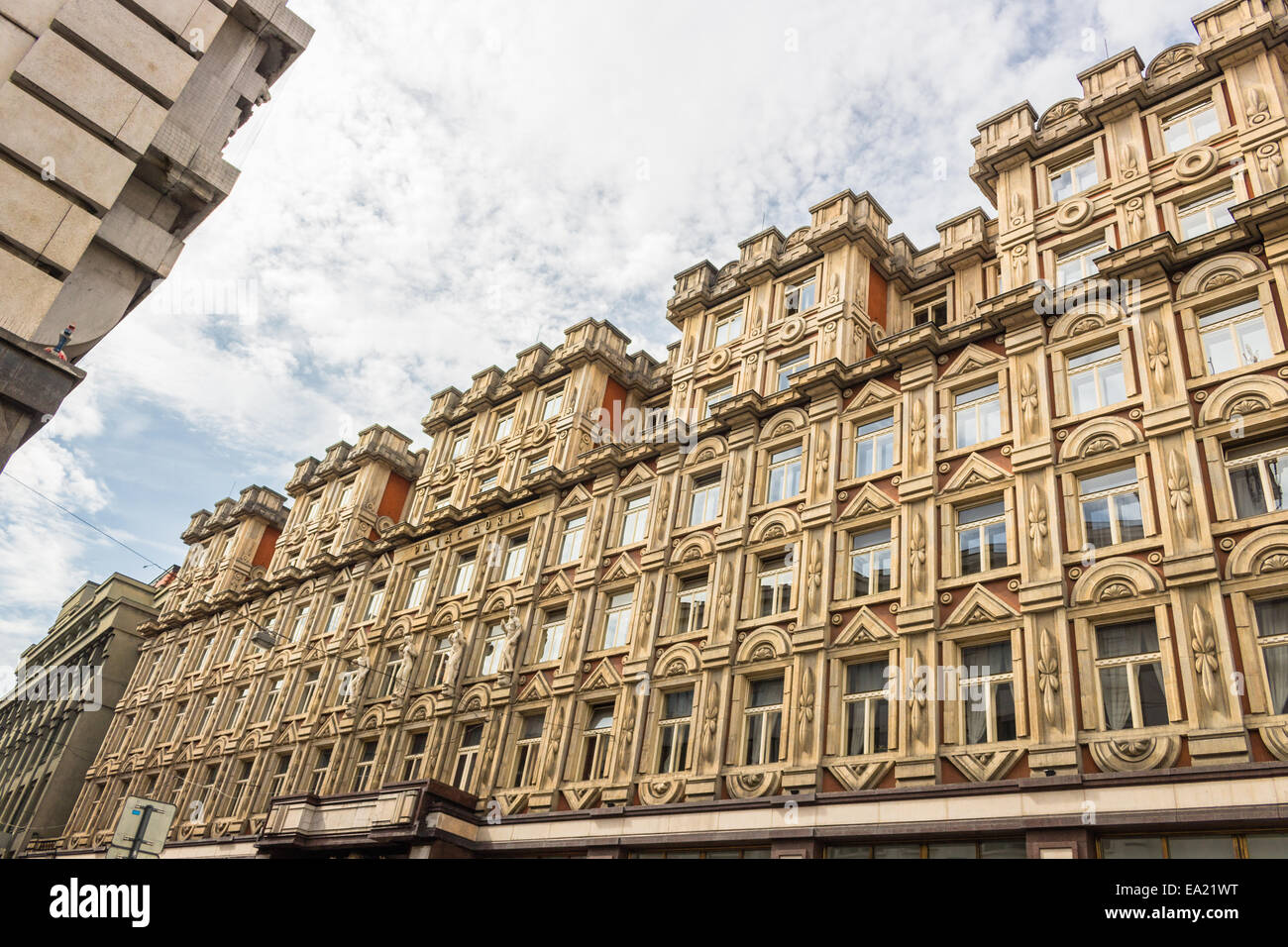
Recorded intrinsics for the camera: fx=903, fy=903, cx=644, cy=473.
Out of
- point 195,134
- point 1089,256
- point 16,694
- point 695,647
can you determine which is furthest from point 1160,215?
point 16,694

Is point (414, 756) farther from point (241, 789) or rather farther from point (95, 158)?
point (95, 158)

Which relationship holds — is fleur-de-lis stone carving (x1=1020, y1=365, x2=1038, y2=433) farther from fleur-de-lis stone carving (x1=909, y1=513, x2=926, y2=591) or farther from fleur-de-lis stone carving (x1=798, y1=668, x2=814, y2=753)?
fleur-de-lis stone carving (x1=798, y1=668, x2=814, y2=753)

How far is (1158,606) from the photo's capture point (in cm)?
1775

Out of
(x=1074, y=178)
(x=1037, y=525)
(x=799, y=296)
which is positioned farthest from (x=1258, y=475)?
(x=799, y=296)

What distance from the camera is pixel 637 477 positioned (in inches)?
1217

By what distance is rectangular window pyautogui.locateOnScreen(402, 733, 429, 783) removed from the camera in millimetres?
30453

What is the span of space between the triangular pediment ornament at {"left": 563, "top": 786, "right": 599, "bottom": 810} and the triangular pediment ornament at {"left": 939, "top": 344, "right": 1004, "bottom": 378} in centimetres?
1481

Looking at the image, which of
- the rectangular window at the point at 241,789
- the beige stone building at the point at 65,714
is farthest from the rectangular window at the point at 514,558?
the beige stone building at the point at 65,714

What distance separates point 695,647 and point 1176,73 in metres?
20.6

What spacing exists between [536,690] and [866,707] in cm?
1158

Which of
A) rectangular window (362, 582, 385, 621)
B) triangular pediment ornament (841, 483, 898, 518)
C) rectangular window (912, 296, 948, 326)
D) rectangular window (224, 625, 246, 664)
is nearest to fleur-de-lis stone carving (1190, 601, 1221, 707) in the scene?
triangular pediment ornament (841, 483, 898, 518)

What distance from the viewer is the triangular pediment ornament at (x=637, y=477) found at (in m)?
30.6

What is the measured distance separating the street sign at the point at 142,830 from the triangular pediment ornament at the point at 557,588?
58.8ft
